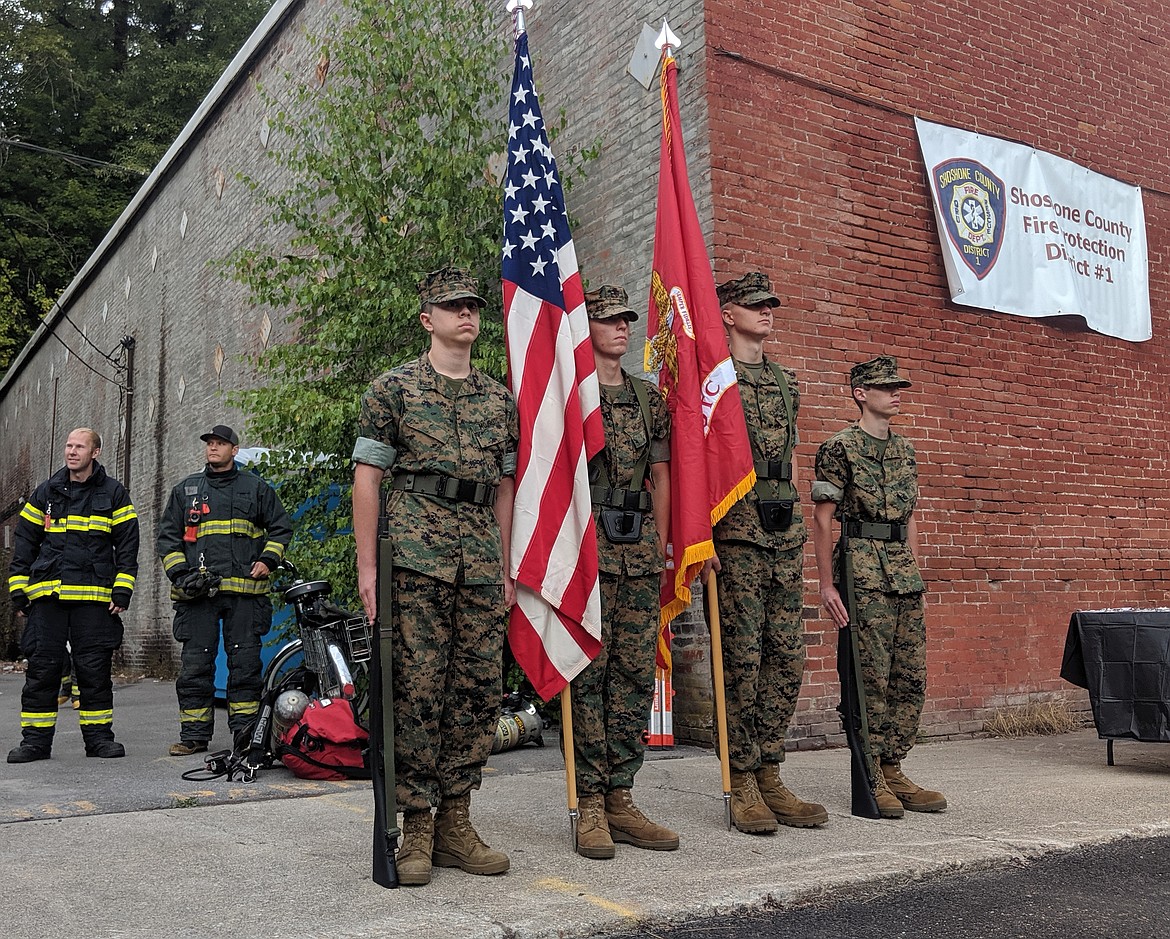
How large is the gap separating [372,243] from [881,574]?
5.13 metres

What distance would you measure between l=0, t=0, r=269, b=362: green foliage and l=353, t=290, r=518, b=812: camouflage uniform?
27.5 meters

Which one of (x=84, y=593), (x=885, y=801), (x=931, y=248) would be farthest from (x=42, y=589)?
(x=931, y=248)

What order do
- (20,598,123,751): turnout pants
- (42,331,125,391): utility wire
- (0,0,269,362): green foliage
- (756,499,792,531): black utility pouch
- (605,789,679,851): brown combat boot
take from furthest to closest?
(0,0,269,362): green foliage
(42,331,125,391): utility wire
(20,598,123,751): turnout pants
(756,499,792,531): black utility pouch
(605,789,679,851): brown combat boot

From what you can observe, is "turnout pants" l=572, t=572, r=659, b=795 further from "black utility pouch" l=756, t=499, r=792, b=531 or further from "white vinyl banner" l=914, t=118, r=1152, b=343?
"white vinyl banner" l=914, t=118, r=1152, b=343

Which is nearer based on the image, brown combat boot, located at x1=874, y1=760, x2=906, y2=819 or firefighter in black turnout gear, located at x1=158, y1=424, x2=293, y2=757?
brown combat boot, located at x1=874, y1=760, x2=906, y2=819

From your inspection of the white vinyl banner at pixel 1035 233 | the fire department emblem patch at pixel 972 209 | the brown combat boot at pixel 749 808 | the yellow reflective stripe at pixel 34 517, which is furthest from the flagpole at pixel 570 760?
the fire department emblem patch at pixel 972 209

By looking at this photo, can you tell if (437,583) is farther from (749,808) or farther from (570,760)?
(749,808)

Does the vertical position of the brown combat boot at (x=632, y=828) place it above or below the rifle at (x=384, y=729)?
below

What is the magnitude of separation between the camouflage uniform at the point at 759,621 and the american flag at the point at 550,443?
720 mm

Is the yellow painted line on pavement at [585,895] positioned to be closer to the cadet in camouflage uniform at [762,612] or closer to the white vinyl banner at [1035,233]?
the cadet in camouflage uniform at [762,612]

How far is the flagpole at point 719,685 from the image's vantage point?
4816 millimetres

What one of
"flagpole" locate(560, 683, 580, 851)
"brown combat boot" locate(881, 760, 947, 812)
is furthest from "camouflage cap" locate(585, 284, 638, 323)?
"brown combat boot" locate(881, 760, 947, 812)

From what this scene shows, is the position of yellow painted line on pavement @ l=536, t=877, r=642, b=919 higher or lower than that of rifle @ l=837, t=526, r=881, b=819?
lower

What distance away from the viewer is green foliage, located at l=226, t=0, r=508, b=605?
846 centimetres
